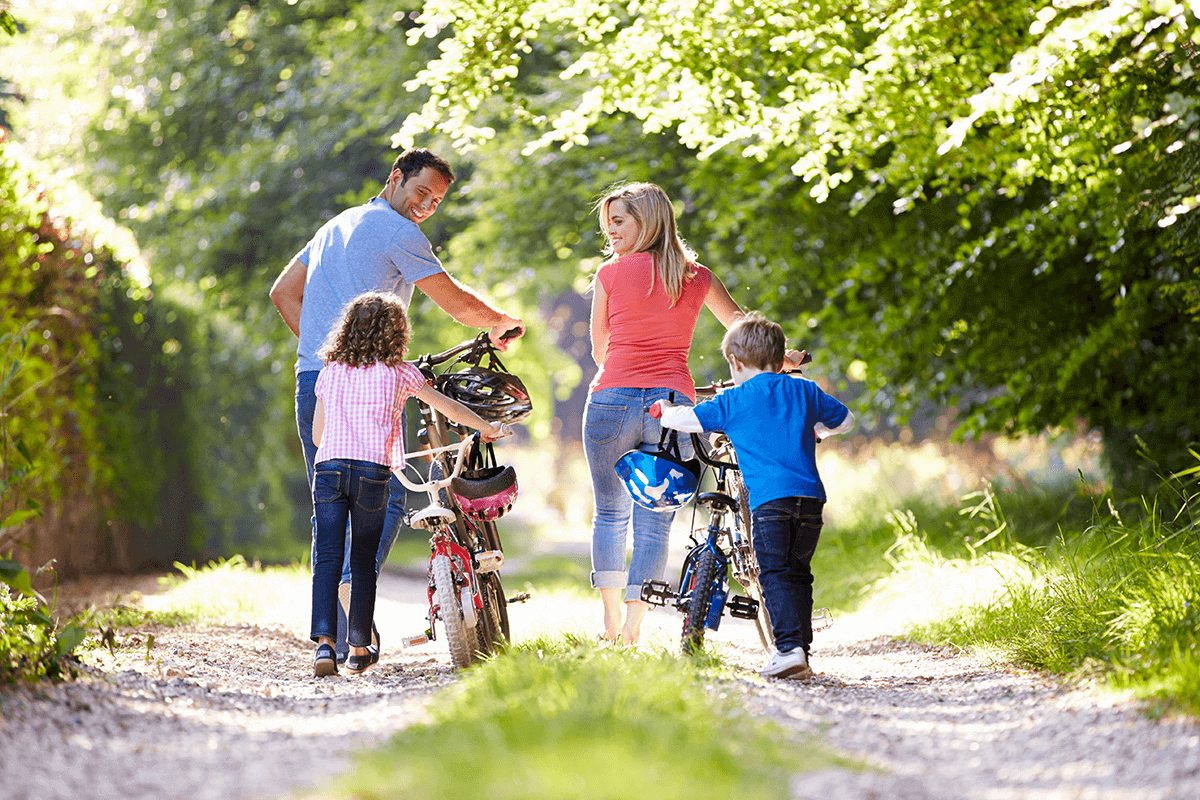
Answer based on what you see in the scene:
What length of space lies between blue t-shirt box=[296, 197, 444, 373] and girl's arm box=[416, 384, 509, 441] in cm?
48

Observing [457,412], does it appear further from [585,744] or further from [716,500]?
[585,744]

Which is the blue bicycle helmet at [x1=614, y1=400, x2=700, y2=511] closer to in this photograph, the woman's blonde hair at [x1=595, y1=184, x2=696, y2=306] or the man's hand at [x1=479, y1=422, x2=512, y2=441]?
the man's hand at [x1=479, y1=422, x2=512, y2=441]

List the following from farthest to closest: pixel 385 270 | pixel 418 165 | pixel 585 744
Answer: pixel 418 165, pixel 385 270, pixel 585 744

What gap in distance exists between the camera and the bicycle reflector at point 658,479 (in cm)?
545

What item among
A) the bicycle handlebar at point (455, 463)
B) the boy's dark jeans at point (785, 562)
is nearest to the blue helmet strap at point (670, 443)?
the boy's dark jeans at point (785, 562)

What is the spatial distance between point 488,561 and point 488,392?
2.15ft

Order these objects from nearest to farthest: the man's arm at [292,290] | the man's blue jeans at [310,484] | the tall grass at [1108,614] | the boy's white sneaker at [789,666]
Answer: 1. the tall grass at [1108,614]
2. the boy's white sneaker at [789,666]
3. the man's blue jeans at [310,484]
4. the man's arm at [292,290]

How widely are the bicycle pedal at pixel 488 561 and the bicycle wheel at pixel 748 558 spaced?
923mm

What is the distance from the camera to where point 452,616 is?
5.40 meters

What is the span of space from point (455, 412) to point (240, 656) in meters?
1.84

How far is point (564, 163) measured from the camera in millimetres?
12859

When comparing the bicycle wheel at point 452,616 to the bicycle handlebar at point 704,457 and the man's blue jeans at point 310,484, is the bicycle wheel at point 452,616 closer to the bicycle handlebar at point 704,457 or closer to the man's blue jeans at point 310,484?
the man's blue jeans at point 310,484

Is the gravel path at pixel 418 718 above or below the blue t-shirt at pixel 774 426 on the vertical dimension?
below

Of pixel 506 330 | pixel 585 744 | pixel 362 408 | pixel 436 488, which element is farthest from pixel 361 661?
pixel 585 744
